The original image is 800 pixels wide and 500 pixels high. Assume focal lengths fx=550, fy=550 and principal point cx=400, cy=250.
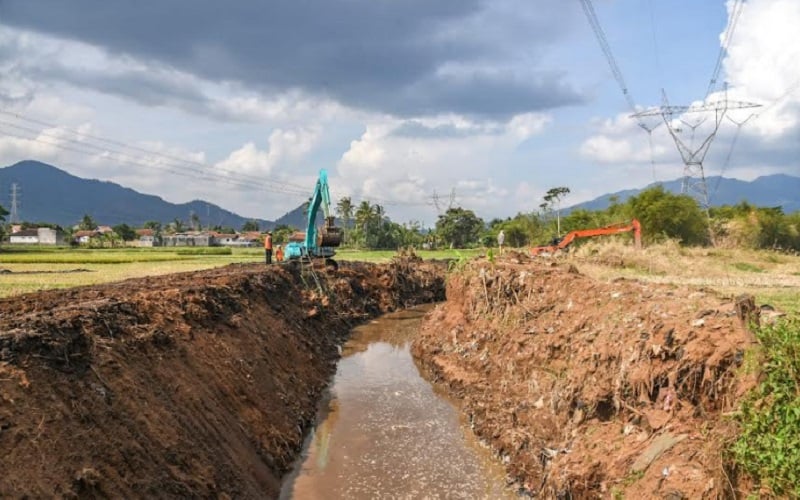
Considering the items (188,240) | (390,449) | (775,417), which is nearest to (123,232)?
(188,240)

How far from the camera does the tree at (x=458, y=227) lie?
4077 inches

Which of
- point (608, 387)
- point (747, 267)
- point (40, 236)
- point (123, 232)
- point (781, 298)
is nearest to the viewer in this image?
point (608, 387)

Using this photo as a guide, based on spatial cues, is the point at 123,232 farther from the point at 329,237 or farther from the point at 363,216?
the point at 329,237

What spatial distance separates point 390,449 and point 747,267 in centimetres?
2331

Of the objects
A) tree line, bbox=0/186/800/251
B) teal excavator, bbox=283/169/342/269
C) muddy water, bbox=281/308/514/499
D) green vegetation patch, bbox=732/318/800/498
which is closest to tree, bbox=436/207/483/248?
tree line, bbox=0/186/800/251

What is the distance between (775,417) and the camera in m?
6.75

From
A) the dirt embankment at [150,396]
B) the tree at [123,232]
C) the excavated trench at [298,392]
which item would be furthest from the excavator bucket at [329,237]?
the tree at [123,232]

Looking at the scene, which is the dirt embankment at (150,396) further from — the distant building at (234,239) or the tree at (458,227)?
the distant building at (234,239)

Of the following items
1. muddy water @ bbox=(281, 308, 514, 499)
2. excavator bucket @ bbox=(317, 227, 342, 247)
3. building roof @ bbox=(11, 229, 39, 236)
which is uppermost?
building roof @ bbox=(11, 229, 39, 236)

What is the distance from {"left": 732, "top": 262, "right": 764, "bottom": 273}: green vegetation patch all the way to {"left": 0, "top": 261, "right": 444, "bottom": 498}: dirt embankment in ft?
71.7

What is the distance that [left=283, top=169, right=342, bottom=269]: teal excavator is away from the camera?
98.7 feet

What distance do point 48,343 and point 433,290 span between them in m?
36.8

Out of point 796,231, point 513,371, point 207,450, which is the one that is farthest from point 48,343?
point 796,231

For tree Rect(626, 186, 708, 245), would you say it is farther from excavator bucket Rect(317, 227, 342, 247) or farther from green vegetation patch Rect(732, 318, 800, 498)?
green vegetation patch Rect(732, 318, 800, 498)
